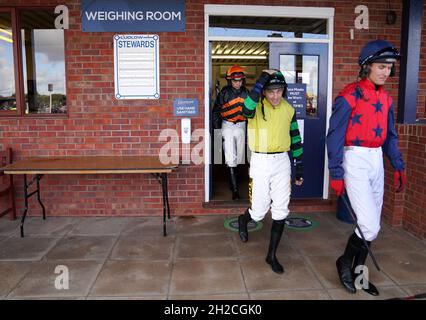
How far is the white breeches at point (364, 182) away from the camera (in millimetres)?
3182

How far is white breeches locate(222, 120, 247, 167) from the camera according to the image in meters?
5.85

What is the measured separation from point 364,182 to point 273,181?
0.88 metres

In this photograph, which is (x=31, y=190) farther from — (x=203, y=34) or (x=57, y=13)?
(x=203, y=34)

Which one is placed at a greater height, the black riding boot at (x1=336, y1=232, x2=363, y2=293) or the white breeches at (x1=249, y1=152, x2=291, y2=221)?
the white breeches at (x1=249, y1=152, x2=291, y2=221)

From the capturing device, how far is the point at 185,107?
5.25 m

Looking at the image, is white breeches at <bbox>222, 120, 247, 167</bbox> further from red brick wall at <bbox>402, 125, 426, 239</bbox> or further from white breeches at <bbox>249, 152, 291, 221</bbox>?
red brick wall at <bbox>402, 125, 426, 239</bbox>

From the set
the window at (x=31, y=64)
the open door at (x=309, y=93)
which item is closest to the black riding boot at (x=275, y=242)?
the open door at (x=309, y=93)

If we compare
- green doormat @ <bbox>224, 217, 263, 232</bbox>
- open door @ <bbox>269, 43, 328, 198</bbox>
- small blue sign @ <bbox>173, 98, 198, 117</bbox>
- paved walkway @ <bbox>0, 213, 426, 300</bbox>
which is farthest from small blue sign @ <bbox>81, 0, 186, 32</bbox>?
green doormat @ <bbox>224, 217, 263, 232</bbox>

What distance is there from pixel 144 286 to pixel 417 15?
438 centimetres

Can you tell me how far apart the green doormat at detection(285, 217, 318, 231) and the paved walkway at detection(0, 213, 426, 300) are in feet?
0.34

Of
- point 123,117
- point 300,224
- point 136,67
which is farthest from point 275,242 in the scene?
point 136,67

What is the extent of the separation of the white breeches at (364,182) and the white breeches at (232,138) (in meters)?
2.70

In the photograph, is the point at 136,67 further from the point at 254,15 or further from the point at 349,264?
the point at 349,264

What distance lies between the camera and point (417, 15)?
4.77 m
